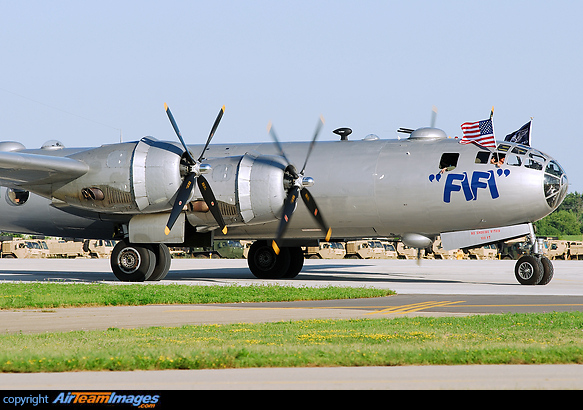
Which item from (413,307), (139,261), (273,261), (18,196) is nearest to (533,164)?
(413,307)

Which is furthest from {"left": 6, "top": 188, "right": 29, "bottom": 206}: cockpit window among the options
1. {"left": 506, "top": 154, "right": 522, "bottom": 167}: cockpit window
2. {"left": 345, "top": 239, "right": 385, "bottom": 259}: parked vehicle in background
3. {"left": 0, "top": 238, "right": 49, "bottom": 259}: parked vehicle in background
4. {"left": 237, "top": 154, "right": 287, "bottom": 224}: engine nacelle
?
{"left": 345, "top": 239, "right": 385, "bottom": 259}: parked vehicle in background

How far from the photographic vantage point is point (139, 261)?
27891mm

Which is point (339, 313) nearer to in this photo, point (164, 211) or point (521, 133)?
point (164, 211)

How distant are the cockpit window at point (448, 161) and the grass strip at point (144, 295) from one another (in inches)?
251

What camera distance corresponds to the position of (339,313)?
54.5ft

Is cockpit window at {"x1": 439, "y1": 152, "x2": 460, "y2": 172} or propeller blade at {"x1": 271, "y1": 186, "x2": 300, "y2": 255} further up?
cockpit window at {"x1": 439, "y1": 152, "x2": 460, "y2": 172}

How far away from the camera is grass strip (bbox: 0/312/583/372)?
9234mm

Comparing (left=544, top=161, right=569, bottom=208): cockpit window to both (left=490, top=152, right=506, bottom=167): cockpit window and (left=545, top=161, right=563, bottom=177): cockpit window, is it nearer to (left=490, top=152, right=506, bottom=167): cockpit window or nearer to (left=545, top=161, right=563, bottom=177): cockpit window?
(left=545, top=161, right=563, bottom=177): cockpit window

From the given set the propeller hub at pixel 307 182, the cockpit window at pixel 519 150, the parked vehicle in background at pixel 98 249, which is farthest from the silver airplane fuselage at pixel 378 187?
the parked vehicle in background at pixel 98 249

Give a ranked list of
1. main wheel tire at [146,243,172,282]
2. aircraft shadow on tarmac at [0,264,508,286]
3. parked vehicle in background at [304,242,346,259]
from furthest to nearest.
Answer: parked vehicle in background at [304,242,346,259] → aircraft shadow on tarmac at [0,264,508,286] → main wheel tire at [146,243,172,282]

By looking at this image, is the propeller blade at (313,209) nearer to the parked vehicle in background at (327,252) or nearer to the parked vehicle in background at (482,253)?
the parked vehicle in background at (327,252)

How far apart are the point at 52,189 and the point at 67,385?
68.2 feet

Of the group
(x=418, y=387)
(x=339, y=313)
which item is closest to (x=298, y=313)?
(x=339, y=313)

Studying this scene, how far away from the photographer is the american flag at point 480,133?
1063 inches
